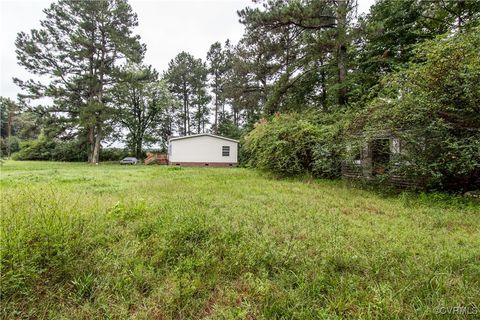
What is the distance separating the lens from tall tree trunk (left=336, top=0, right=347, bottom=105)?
9.24 m

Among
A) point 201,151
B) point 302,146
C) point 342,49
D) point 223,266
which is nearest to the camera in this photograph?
point 223,266

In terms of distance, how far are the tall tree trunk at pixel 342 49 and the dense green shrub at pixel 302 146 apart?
225cm

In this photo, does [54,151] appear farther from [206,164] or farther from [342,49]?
[342,49]

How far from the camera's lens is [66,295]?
179 centimetres

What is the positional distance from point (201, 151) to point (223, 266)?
17.1 m

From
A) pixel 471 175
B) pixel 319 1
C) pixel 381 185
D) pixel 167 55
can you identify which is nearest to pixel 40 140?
pixel 167 55

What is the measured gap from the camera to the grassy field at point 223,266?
167 centimetres

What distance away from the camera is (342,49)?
11117 mm

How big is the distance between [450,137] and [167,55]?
31.5 metres

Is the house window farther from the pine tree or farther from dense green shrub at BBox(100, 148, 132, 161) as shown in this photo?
dense green shrub at BBox(100, 148, 132, 161)

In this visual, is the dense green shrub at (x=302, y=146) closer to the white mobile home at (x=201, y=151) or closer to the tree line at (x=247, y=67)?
the tree line at (x=247, y=67)

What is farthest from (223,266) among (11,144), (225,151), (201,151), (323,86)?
(11,144)

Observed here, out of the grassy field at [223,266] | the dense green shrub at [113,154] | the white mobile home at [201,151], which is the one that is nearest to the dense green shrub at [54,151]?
the dense green shrub at [113,154]

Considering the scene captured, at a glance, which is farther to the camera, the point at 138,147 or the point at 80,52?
the point at 138,147
